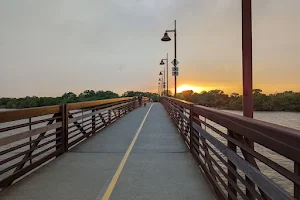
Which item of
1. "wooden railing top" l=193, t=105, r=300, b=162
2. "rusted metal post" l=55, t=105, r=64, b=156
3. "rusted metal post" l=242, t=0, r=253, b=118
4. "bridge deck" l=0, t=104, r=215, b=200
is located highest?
"rusted metal post" l=242, t=0, r=253, b=118

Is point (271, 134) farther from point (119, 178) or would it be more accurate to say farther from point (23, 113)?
point (23, 113)

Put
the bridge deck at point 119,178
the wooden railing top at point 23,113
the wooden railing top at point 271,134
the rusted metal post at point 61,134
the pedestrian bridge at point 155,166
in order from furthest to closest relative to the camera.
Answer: the rusted metal post at point 61,134
the wooden railing top at point 23,113
the bridge deck at point 119,178
the pedestrian bridge at point 155,166
the wooden railing top at point 271,134

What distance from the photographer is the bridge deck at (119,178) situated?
14.0ft

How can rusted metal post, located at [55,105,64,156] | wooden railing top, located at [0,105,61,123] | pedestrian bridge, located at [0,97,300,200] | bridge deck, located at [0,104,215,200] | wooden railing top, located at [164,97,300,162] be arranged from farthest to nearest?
1. rusted metal post, located at [55,105,64,156]
2. wooden railing top, located at [0,105,61,123]
3. bridge deck, located at [0,104,215,200]
4. pedestrian bridge, located at [0,97,300,200]
5. wooden railing top, located at [164,97,300,162]

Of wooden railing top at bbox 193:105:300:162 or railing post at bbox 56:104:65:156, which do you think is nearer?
wooden railing top at bbox 193:105:300:162

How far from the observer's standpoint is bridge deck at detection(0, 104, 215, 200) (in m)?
4.28

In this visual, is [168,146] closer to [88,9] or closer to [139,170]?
[139,170]

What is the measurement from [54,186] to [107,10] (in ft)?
61.4

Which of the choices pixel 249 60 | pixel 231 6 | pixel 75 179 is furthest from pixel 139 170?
pixel 231 6

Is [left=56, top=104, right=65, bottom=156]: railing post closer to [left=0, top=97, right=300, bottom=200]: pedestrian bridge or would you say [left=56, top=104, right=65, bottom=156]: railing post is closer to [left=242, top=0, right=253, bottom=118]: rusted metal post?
[left=0, top=97, right=300, bottom=200]: pedestrian bridge

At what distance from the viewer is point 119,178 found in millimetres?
5082

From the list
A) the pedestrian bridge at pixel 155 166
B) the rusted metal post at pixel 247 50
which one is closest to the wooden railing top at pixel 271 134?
the pedestrian bridge at pixel 155 166

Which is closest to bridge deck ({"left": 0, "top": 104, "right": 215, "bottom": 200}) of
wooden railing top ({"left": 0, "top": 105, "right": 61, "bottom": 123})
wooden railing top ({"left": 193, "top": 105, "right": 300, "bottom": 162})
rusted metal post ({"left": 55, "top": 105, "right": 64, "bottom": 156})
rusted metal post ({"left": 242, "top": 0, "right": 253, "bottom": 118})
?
rusted metal post ({"left": 55, "top": 105, "right": 64, "bottom": 156})

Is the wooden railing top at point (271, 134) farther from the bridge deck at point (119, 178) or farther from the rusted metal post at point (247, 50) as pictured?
the bridge deck at point (119, 178)
